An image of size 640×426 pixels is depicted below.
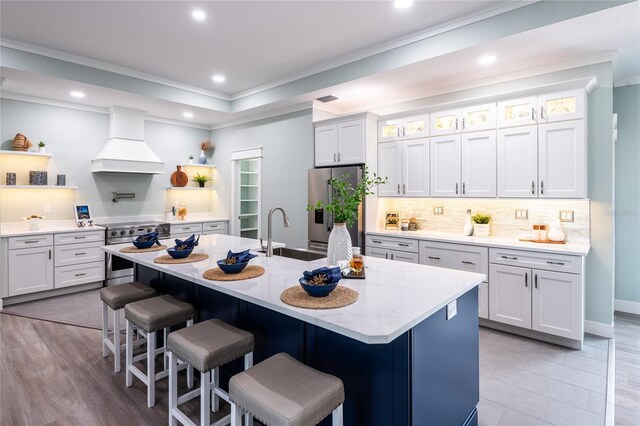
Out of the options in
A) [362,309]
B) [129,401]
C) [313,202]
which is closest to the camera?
[362,309]

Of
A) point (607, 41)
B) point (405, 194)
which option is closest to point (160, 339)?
point (405, 194)

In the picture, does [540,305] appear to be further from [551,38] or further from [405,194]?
[551,38]

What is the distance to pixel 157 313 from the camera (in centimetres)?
232

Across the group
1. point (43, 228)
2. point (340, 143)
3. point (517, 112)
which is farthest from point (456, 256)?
point (43, 228)

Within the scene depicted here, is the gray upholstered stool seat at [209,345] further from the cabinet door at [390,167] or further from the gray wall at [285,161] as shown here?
the gray wall at [285,161]

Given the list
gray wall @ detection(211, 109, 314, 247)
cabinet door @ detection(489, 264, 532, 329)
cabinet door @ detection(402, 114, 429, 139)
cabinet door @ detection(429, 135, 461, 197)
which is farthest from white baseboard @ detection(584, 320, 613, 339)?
gray wall @ detection(211, 109, 314, 247)

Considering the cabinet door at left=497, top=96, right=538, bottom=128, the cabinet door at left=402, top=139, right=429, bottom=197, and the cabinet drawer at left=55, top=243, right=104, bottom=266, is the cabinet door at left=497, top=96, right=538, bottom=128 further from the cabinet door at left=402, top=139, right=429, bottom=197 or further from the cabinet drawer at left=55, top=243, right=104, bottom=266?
the cabinet drawer at left=55, top=243, right=104, bottom=266

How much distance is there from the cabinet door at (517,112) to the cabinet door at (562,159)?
0.52 feet

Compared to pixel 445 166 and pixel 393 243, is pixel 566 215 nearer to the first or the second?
pixel 445 166

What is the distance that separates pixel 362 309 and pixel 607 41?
3.45 meters

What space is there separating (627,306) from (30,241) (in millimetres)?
7581

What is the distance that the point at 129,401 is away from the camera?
2428 mm

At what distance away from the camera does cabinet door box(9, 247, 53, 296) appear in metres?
4.41

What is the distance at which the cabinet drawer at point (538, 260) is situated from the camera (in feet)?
10.2
